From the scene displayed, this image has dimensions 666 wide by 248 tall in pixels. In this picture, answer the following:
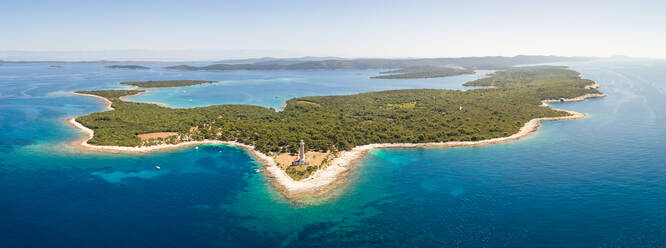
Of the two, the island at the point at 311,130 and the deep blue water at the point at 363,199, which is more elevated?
the island at the point at 311,130

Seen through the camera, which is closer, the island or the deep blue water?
the deep blue water

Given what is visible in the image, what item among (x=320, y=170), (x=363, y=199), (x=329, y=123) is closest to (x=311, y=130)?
(x=329, y=123)

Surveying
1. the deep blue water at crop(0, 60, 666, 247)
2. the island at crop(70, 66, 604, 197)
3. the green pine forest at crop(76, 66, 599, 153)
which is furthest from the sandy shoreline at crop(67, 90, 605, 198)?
the deep blue water at crop(0, 60, 666, 247)

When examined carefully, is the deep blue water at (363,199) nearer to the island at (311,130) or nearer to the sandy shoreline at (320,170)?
the sandy shoreline at (320,170)

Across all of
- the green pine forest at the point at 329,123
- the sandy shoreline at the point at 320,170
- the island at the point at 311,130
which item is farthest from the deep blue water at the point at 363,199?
the green pine forest at the point at 329,123

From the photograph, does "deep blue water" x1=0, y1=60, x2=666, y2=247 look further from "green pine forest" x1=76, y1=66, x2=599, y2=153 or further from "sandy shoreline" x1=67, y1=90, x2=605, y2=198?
"green pine forest" x1=76, y1=66, x2=599, y2=153

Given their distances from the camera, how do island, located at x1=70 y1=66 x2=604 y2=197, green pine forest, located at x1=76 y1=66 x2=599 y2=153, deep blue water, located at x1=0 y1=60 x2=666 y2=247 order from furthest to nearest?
green pine forest, located at x1=76 y1=66 x2=599 y2=153 → island, located at x1=70 y1=66 x2=604 y2=197 → deep blue water, located at x1=0 y1=60 x2=666 y2=247
